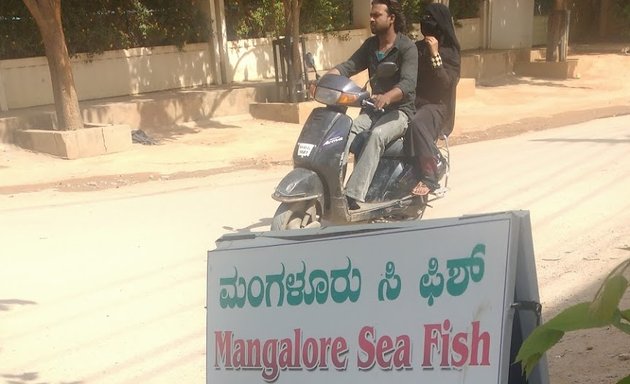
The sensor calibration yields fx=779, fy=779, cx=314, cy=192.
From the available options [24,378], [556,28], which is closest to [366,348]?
[24,378]

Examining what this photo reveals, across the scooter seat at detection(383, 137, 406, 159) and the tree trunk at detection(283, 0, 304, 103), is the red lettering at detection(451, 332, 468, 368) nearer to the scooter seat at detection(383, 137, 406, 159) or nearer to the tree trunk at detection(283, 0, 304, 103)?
the scooter seat at detection(383, 137, 406, 159)

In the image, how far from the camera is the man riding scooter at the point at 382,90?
5.57m

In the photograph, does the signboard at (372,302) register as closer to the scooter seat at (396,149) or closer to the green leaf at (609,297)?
the green leaf at (609,297)

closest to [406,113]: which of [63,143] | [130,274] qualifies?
[130,274]

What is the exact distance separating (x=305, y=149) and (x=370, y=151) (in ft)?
1.52

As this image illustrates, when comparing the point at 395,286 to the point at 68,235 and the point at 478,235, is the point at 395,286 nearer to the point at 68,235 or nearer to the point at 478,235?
the point at 478,235

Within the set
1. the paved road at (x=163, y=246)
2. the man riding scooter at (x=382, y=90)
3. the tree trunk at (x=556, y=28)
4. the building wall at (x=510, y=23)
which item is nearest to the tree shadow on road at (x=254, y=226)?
the paved road at (x=163, y=246)

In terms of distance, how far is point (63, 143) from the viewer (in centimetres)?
1083

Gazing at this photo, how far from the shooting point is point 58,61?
11133 mm

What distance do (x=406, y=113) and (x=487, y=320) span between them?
3.76 metres

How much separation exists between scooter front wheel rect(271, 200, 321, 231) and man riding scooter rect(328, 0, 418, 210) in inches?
12.0

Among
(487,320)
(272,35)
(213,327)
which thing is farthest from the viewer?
(272,35)

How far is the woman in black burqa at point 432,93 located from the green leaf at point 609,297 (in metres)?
4.44

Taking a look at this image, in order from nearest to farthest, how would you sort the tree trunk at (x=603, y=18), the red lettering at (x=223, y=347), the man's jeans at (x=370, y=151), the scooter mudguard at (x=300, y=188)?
the red lettering at (x=223, y=347) < the scooter mudguard at (x=300, y=188) < the man's jeans at (x=370, y=151) < the tree trunk at (x=603, y=18)
